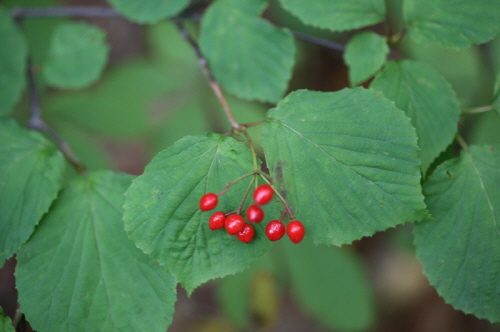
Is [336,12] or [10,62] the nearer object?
[336,12]

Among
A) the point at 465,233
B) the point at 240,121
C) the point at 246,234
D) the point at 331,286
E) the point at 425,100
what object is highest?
the point at 425,100

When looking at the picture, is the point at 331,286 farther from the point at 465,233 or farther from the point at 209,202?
the point at 209,202

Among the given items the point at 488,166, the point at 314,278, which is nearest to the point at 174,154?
the point at 488,166

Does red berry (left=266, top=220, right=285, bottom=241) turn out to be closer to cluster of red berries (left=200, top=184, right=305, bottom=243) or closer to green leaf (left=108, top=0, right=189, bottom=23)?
cluster of red berries (left=200, top=184, right=305, bottom=243)

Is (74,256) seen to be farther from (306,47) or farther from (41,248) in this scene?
(306,47)

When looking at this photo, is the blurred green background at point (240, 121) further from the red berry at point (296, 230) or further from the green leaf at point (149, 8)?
the red berry at point (296, 230)

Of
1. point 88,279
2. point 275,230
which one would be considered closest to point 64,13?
point 88,279
